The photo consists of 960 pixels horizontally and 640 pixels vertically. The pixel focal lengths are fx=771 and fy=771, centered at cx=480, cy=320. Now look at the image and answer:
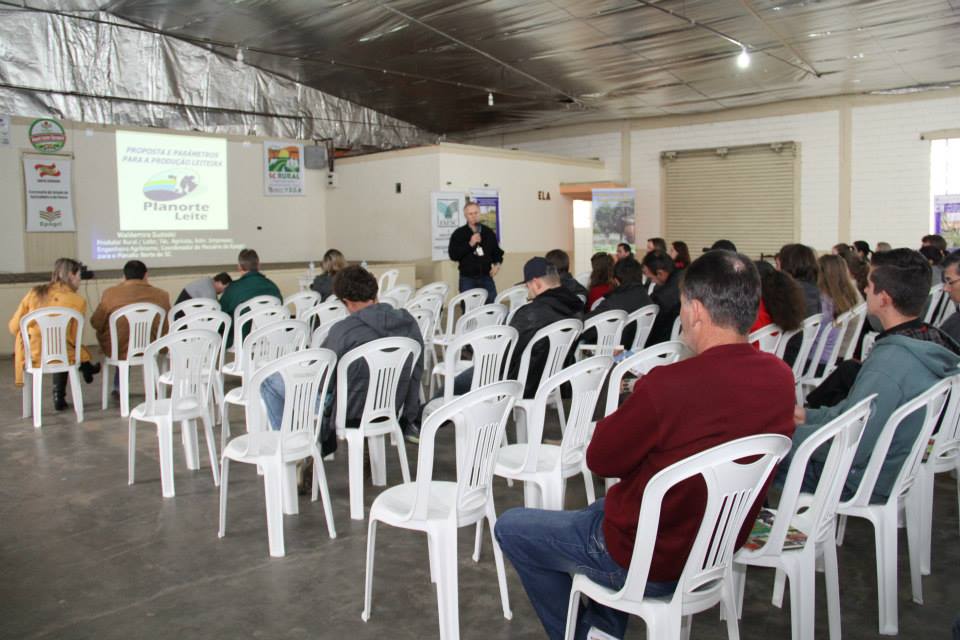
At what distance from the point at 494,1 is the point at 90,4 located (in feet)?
19.9

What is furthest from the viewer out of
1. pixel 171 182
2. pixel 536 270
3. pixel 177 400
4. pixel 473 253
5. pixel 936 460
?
pixel 171 182

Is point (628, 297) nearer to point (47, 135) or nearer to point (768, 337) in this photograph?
point (768, 337)

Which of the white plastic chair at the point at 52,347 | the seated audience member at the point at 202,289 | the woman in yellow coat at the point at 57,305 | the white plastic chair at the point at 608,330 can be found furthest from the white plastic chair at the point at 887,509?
the seated audience member at the point at 202,289

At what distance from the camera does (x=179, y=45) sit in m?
11.6

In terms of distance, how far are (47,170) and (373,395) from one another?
8.79 meters

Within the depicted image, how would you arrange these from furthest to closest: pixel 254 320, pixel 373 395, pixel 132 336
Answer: pixel 132 336 → pixel 254 320 → pixel 373 395

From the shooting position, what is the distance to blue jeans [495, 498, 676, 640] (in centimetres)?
196

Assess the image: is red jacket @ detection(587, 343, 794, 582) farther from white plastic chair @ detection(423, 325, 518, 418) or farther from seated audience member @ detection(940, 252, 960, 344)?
seated audience member @ detection(940, 252, 960, 344)

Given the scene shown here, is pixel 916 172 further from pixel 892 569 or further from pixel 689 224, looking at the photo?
pixel 892 569

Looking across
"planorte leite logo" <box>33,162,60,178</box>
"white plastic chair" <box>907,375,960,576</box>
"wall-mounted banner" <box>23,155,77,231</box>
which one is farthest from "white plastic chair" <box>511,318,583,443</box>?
"planorte leite logo" <box>33,162,60,178</box>

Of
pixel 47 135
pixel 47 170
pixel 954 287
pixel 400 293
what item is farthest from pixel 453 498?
pixel 47 135

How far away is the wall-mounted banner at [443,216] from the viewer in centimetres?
1175

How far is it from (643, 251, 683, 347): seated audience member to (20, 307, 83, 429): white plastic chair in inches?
164

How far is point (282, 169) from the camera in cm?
1316
